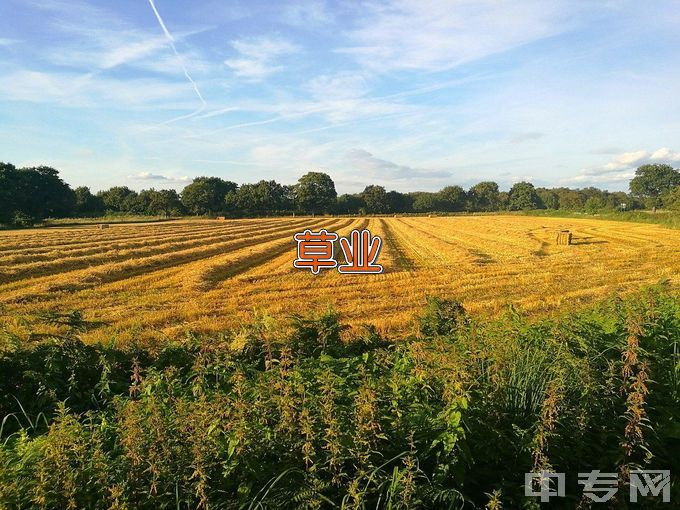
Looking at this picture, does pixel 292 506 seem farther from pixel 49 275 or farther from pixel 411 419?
pixel 49 275

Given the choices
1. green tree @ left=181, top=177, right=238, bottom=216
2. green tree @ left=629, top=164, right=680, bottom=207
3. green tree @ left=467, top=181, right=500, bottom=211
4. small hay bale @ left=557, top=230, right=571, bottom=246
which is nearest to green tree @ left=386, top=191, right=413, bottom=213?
green tree @ left=467, top=181, right=500, bottom=211

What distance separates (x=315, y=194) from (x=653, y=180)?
9489 centimetres

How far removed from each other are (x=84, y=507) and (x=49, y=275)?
61.2 ft

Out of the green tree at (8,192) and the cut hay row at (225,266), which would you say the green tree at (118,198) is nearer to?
the green tree at (8,192)

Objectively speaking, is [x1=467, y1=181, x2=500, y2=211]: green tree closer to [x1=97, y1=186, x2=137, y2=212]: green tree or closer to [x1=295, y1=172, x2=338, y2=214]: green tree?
[x1=295, y1=172, x2=338, y2=214]: green tree

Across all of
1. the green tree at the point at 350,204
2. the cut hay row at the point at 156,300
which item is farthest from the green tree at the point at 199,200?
the cut hay row at the point at 156,300

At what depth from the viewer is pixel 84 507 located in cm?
260

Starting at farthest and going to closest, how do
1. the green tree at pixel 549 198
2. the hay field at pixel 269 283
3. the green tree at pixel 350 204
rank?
the green tree at pixel 549 198
the green tree at pixel 350 204
the hay field at pixel 269 283

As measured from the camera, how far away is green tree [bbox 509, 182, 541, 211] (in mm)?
141012

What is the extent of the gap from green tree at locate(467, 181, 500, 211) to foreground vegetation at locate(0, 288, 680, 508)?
510 ft

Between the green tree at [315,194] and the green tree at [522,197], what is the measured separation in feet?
206

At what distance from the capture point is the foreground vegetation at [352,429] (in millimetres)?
2777

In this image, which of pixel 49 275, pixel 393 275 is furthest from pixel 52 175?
pixel 393 275

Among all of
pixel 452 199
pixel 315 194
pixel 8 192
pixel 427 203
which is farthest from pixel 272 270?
pixel 452 199
